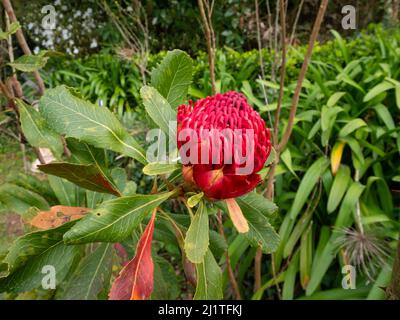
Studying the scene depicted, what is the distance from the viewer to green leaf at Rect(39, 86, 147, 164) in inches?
23.7

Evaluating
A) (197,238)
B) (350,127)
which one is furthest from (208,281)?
(350,127)

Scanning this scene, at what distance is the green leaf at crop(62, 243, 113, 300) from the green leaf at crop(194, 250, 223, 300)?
0.71 ft

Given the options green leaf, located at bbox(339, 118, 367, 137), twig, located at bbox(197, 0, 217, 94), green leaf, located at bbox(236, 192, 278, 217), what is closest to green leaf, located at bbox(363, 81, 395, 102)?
green leaf, located at bbox(339, 118, 367, 137)

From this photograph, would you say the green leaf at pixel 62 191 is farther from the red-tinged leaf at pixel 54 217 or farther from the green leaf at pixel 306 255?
the green leaf at pixel 306 255

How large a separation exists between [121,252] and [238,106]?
1.45 ft

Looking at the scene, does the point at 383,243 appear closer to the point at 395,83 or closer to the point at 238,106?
the point at 395,83

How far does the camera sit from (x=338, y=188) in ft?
5.33

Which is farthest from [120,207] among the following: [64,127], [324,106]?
[324,106]

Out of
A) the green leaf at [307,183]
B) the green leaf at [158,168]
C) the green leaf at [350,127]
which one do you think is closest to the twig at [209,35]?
the green leaf at [158,168]

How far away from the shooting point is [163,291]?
33.1 inches

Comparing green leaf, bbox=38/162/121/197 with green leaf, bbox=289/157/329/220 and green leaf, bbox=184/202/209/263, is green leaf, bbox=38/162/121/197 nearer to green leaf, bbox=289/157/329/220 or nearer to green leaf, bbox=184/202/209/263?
green leaf, bbox=184/202/209/263

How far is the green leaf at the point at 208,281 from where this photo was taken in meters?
0.61

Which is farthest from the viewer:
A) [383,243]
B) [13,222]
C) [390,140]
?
[13,222]

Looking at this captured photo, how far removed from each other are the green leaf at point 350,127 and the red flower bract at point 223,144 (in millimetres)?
1341
